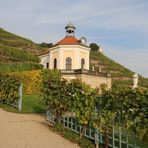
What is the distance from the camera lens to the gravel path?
11.0 meters

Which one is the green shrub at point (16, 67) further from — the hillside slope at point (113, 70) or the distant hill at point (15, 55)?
the hillside slope at point (113, 70)

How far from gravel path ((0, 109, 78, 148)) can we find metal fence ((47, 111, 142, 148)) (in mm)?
689

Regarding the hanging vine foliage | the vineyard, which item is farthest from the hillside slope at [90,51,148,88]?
the vineyard

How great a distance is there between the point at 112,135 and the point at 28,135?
3.41 metres

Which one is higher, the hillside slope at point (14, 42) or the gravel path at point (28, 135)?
the hillside slope at point (14, 42)

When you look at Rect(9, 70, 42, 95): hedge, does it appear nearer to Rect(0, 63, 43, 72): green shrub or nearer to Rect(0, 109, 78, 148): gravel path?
Rect(0, 63, 43, 72): green shrub

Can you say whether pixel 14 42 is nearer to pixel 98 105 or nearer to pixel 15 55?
pixel 15 55

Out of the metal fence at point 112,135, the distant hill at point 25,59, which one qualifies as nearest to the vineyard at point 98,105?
the metal fence at point 112,135

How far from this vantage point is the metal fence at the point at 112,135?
9.55 metres

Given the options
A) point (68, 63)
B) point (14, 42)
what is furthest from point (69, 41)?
point (14, 42)

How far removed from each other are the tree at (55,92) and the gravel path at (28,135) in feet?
2.79

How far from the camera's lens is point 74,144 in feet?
37.6

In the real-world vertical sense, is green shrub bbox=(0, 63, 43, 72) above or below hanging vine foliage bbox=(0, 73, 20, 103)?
above

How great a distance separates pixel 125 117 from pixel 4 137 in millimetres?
4530
